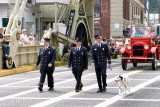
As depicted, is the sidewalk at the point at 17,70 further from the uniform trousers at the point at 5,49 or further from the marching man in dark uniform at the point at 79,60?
the marching man in dark uniform at the point at 79,60

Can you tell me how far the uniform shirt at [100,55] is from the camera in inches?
651

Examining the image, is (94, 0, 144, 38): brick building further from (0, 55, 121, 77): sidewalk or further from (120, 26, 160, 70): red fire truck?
(0, 55, 121, 77): sidewalk

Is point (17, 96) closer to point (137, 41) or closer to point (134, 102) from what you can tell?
point (134, 102)

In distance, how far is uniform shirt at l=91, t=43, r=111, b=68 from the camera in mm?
16547

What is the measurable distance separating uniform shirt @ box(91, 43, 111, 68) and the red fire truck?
10074mm

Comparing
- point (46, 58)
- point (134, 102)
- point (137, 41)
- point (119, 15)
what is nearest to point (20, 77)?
point (46, 58)

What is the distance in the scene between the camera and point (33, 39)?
97.8 ft

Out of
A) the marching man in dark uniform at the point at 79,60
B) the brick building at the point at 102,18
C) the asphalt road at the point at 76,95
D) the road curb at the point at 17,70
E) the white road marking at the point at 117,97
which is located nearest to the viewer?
the white road marking at the point at 117,97

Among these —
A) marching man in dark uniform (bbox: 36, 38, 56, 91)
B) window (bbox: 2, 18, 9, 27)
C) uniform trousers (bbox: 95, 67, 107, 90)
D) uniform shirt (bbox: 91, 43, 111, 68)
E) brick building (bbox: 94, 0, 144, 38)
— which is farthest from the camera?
brick building (bbox: 94, 0, 144, 38)

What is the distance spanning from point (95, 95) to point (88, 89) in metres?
1.75

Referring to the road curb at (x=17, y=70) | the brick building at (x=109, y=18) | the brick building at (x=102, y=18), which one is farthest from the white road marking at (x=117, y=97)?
the brick building at (x=102, y=18)

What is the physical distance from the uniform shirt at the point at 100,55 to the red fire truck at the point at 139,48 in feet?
33.1

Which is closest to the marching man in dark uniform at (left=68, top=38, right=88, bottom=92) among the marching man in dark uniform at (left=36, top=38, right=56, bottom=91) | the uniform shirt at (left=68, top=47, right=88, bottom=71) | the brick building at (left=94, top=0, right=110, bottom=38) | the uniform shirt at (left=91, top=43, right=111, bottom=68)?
the uniform shirt at (left=68, top=47, right=88, bottom=71)

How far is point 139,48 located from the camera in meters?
27.4
